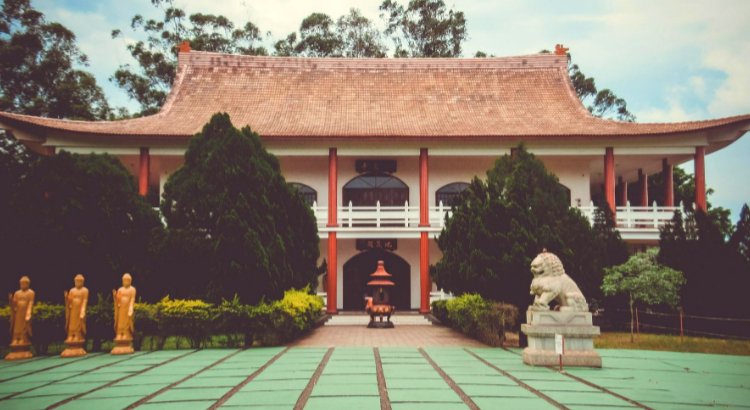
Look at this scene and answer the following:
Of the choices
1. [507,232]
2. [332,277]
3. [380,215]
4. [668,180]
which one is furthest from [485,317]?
[668,180]

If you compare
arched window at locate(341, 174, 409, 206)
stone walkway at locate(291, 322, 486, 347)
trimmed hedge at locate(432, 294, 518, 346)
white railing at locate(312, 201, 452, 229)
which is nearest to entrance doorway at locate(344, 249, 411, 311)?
white railing at locate(312, 201, 452, 229)

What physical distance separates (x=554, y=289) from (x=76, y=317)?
27.1ft

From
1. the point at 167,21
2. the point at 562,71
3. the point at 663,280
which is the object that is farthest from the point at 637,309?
the point at 167,21

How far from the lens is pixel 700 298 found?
14.4 m

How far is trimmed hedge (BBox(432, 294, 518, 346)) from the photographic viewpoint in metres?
12.0

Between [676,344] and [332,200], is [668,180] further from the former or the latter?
[332,200]

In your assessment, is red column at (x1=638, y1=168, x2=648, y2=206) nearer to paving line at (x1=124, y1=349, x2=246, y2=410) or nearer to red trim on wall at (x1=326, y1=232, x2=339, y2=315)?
red trim on wall at (x1=326, y1=232, x2=339, y2=315)

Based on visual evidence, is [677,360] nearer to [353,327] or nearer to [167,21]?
[353,327]

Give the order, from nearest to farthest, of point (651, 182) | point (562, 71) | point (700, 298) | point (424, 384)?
point (424, 384)
point (700, 298)
point (562, 71)
point (651, 182)

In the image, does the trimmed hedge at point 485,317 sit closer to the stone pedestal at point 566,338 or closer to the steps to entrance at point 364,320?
the stone pedestal at point 566,338

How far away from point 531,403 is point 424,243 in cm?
1317

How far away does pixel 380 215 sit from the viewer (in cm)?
2022

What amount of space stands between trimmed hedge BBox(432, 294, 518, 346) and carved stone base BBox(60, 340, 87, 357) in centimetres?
742

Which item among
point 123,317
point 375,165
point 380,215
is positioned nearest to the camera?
point 123,317
